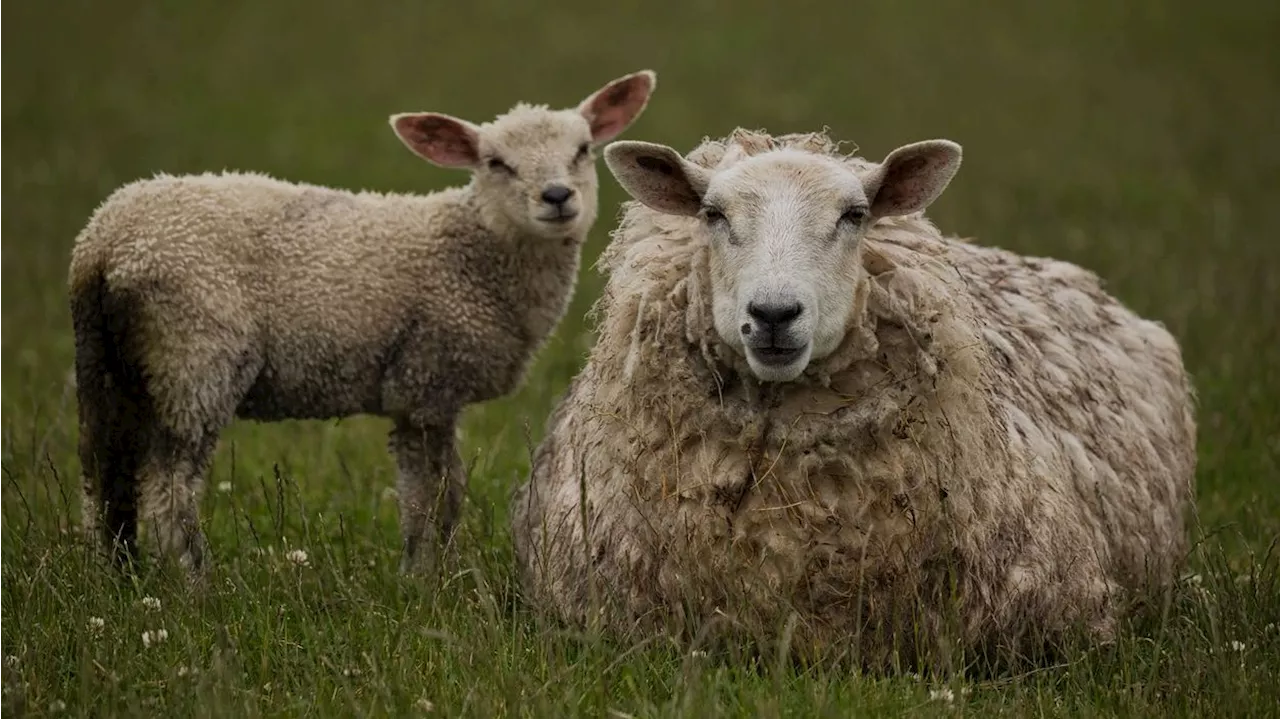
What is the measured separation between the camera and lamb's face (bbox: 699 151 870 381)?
4090 mm

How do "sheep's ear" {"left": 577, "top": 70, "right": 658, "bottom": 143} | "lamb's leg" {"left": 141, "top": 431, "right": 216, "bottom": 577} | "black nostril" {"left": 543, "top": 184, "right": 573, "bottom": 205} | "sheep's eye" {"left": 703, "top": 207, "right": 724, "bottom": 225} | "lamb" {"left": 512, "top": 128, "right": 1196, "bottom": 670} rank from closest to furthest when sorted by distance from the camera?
"lamb" {"left": 512, "top": 128, "right": 1196, "bottom": 670}, "sheep's eye" {"left": 703, "top": 207, "right": 724, "bottom": 225}, "lamb's leg" {"left": 141, "top": 431, "right": 216, "bottom": 577}, "black nostril" {"left": 543, "top": 184, "right": 573, "bottom": 205}, "sheep's ear" {"left": 577, "top": 70, "right": 658, "bottom": 143}

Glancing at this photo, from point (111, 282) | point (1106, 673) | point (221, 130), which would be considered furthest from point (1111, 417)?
point (221, 130)

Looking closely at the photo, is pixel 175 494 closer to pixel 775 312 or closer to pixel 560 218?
pixel 560 218

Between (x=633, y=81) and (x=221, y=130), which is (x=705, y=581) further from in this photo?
(x=221, y=130)

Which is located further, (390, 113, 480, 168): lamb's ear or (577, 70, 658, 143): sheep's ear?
(577, 70, 658, 143): sheep's ear

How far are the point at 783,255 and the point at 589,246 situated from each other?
27.3ft

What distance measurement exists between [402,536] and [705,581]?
1543 millimetres

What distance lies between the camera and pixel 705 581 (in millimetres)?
4359

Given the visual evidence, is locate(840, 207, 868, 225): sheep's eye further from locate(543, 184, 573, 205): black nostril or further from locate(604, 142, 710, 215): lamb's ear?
locate(543, 184, 573, 205): black nostril

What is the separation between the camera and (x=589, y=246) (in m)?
12.4

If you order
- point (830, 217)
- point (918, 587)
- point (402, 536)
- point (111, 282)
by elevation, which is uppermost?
point (830, 217)

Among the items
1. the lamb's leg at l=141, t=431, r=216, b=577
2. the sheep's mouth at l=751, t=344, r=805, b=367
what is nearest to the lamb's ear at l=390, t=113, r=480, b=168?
the lamb's leg at l=141, t=431, r=216, b=577

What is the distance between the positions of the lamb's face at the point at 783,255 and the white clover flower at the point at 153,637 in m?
1.58

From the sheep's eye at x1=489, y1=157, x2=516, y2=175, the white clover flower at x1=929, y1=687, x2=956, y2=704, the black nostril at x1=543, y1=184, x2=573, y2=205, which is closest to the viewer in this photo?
the white clover flower at x1=929, y1=687, x2=956, y2=704
